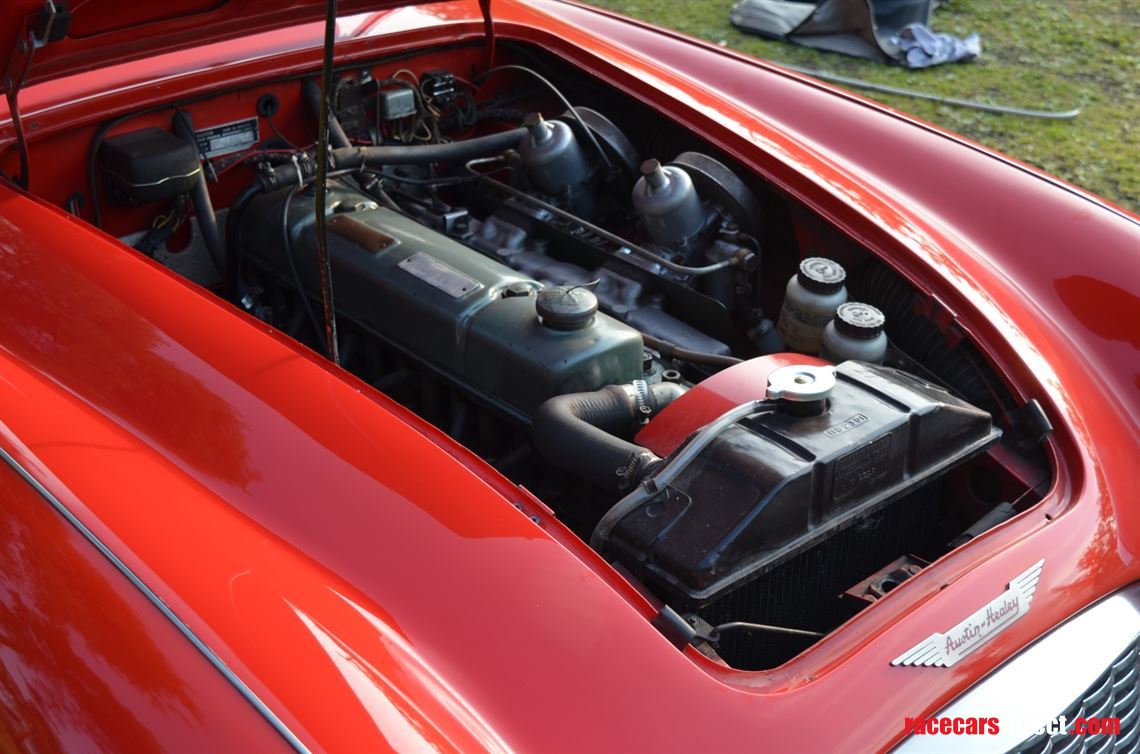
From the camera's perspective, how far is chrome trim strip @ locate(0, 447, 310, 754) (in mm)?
1223

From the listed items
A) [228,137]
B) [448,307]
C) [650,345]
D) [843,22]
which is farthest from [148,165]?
[843,22]

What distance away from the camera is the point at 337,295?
2.26m

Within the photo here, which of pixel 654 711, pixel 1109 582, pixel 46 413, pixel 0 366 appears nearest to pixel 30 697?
pixel 46 413

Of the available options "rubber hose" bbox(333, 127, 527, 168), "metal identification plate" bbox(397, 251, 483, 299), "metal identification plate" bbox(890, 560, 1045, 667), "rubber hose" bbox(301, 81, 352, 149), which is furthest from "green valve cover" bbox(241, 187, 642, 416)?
"metal identification plate" bbox(890, 560, 1045, 667)

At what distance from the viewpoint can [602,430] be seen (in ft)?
6.05

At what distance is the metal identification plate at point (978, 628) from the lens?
1464mm

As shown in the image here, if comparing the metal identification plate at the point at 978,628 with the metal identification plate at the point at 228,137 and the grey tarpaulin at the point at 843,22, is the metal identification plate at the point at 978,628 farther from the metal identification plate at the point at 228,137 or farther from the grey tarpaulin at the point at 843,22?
the grey tarpaulin at the point at 843,22

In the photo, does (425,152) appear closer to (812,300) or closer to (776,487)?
(812,300)

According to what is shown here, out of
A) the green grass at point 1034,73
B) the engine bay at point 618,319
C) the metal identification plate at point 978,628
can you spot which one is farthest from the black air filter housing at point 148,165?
the green grass at point 1034,73

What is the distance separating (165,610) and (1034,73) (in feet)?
19.9

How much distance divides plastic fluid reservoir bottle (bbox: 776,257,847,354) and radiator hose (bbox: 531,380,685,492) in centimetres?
38

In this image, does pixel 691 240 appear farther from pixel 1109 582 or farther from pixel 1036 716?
pixel 1036 716

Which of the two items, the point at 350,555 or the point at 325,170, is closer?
the point at 350,555

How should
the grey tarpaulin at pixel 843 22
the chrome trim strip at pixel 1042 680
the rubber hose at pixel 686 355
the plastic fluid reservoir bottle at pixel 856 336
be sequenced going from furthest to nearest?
the grey tarpaulin at pixel 843 22
the rubber hose at pixel 686 355
the plastic fluid reservoir bottle at pixel 856 336
the chrome trim strip at pixel 1042 680
